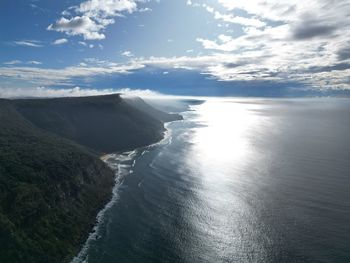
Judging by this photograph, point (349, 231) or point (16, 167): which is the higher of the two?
point (16, 167)

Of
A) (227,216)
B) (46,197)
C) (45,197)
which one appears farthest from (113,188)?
(227,216)

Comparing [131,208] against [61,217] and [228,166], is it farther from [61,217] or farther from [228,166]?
[228,166]

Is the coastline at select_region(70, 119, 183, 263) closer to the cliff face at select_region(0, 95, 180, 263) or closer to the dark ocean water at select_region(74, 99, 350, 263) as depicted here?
the dark ocean water at select_region(74, 99, 350, 263)

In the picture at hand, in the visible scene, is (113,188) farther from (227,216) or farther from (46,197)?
(227,216)

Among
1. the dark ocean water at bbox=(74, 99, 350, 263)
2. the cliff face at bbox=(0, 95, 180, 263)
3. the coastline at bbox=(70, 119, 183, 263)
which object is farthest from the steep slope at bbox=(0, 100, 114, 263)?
the dark ocean water at bbox=(74, 99, 350, 263)

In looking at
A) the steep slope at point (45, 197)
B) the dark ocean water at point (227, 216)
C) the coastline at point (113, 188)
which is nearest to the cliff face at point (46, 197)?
the steep slope at point (45, 197)

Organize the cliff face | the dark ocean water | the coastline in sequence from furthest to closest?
the coastline → the dark ocean water → the cliff face

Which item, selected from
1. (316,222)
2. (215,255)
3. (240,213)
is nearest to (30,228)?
(215,255)

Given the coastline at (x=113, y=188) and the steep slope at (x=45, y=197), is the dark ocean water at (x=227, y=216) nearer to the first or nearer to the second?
the coastline at (x=113, y=188)
